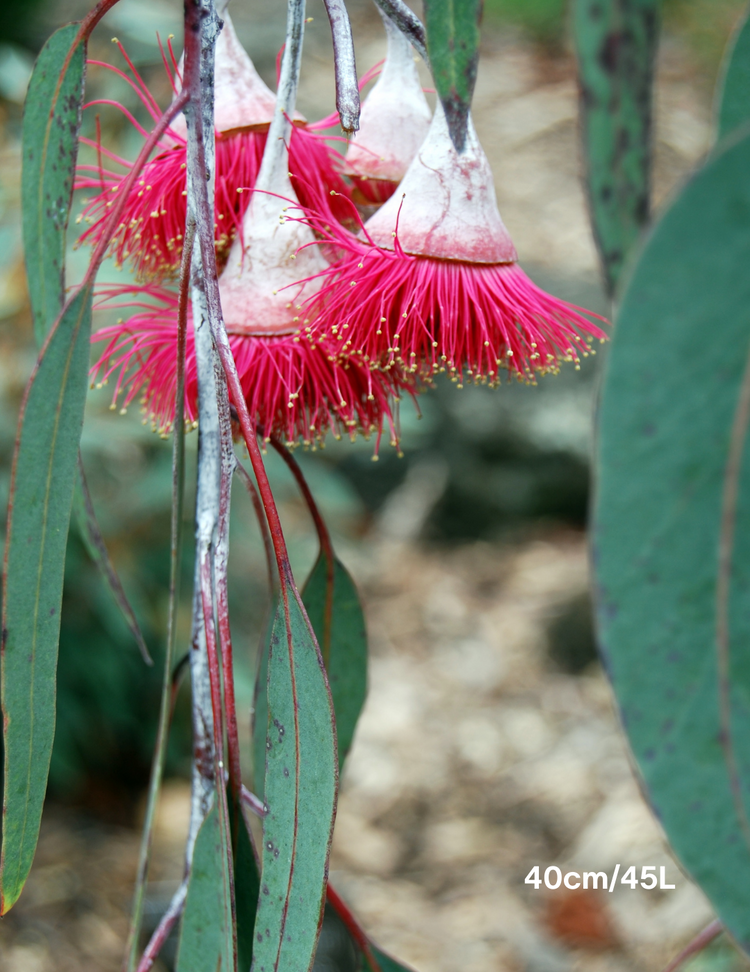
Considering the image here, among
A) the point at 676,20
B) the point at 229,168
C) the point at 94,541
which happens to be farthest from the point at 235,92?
the point at 676,20

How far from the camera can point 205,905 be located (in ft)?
1.24

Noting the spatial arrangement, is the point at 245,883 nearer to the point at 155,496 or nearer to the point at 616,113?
the point at 616,113

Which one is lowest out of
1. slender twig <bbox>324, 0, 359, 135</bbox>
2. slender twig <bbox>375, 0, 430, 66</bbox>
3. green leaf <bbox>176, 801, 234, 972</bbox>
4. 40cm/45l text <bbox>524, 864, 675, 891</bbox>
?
40cm/45l text <bbox>524, 864, 675, 891</bbox>

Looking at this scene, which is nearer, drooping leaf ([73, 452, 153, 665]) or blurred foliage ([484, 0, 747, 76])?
drooping leaf ([73, 452, 153, 665])

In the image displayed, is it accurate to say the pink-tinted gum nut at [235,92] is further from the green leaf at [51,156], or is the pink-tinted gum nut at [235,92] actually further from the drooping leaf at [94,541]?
the drooping leaf at [94,541]

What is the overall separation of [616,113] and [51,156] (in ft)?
0.99

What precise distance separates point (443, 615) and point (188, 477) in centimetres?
95

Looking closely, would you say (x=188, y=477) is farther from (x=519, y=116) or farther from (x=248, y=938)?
(x=519, y=116)

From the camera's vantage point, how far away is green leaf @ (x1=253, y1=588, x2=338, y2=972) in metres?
0.33

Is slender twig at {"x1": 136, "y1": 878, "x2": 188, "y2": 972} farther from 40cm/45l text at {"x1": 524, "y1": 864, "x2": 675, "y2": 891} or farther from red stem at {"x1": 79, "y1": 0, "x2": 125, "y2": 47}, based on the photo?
40cm/45l text at {"x1": 524, "y1": 864, "x2": 675, "y2": 891}

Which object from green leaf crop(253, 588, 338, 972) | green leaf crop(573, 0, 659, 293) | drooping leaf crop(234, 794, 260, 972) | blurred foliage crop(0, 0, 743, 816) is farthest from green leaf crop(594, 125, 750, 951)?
blurred foliage crop(0, 0, 743, 816)

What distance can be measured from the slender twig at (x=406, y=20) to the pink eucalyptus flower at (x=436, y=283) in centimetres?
4

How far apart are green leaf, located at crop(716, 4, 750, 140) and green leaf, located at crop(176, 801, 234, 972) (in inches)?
12.4

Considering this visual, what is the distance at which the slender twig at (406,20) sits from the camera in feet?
1.26
